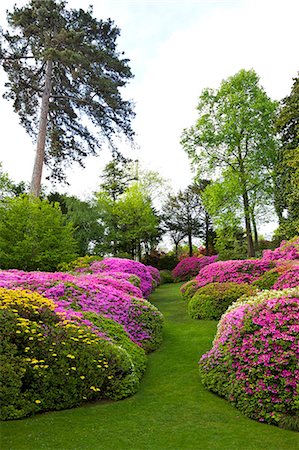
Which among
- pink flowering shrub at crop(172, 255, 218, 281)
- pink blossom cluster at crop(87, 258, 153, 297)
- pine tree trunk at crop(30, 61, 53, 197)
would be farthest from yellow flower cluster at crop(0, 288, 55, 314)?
pink flowering shrub at crop(172, 255, 218, 281)

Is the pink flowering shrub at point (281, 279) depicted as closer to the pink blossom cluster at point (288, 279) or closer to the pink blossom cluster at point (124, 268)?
the pink blossom cluster at point (288, 279)

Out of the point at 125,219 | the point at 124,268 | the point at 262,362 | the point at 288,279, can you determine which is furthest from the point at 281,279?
the point at 125,219

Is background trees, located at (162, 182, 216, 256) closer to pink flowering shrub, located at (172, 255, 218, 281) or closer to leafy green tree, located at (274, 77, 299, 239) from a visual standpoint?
pink flowering shrub, located at (172, 255, 218, 281)

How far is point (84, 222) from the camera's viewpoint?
27.2 meters

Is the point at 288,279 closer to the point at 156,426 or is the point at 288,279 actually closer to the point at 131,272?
the point at 156,426

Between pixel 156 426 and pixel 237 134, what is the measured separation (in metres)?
20.3

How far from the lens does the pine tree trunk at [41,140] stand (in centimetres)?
1692

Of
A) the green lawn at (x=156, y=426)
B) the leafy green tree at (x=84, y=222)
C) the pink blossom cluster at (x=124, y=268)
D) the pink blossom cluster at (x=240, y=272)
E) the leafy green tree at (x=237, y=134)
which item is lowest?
the green lawn at (x=156, y=426)

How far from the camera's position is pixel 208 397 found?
18.3 ft

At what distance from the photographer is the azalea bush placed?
15.8 ft

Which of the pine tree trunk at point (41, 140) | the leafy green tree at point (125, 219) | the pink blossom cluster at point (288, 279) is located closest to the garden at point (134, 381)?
the pink blossom cluster at point (288, 279)

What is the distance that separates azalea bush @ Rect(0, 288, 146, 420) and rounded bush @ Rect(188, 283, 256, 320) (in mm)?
4532

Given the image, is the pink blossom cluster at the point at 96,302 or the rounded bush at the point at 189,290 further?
the rounded bush at the point at 189,290

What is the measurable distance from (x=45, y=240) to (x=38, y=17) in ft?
34.6
